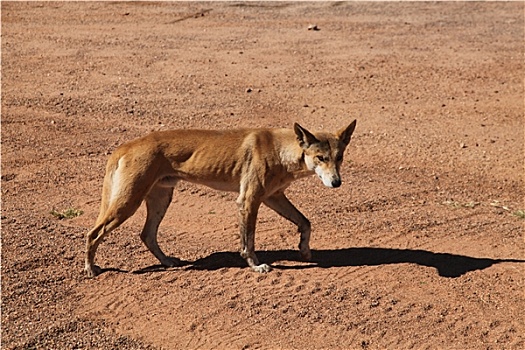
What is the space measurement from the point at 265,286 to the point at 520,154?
6485 mm

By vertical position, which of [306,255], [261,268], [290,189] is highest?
[261,268]

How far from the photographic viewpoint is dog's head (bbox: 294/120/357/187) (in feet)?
29.0

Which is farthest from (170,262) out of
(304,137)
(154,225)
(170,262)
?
(304,137)

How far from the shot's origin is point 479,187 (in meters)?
12.5

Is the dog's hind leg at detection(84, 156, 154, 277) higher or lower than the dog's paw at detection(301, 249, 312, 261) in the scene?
higher

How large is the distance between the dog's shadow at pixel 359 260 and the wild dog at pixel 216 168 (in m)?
0.30

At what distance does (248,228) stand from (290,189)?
2.79m

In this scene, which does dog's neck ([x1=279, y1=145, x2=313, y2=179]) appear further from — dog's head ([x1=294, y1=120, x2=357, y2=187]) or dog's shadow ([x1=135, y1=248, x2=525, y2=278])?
dog's shadow ([x1=135, y1=248, x2=525, y2=278])

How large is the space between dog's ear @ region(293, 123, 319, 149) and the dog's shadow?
4.61 feet

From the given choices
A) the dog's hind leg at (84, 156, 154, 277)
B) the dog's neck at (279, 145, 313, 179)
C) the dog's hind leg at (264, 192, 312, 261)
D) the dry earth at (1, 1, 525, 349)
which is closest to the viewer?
the dry earth at (1, 1, 525, 349)

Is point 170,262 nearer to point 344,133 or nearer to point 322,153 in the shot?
point 322,153

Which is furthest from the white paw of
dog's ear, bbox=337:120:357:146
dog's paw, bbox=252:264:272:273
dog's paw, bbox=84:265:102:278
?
dog's ear, bbox=337:120:357:146

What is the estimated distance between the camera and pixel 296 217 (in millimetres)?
9641

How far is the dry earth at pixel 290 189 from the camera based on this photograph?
27.5 feet
